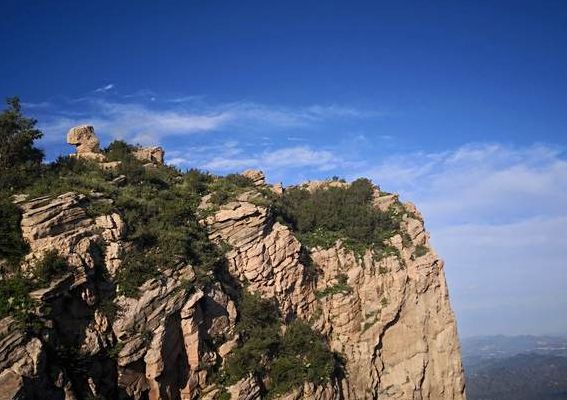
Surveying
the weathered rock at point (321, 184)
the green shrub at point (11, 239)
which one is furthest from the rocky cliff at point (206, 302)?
the weathered rock at point (321, 184)

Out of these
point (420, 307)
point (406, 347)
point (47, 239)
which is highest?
point (47, 239)

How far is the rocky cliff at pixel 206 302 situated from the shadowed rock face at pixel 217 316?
0.20ft

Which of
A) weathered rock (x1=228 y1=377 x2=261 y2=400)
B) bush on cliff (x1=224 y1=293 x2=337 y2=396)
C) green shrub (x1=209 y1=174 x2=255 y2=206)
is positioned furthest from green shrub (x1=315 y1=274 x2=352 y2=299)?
weathered rock (x1=228 y1=377 x2=261 y2=400)

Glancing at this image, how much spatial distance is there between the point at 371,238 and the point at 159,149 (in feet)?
55.4

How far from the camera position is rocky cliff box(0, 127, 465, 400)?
1969cm

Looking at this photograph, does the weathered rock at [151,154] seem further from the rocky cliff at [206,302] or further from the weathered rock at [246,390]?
the weathered rock at [246,390]

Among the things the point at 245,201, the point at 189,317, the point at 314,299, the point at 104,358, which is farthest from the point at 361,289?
the point at 104,358

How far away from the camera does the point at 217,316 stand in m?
25.0

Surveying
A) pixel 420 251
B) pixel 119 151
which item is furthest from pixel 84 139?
pixel 420 251

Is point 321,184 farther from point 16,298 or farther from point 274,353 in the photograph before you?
point 16,298

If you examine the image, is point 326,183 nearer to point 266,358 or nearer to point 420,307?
point 420,307

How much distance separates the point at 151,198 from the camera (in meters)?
29.2

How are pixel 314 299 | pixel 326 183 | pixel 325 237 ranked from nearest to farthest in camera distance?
1. pixel 314 299
2. pixel 325 237
3. pixel 326 183

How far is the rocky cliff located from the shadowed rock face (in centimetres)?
6
